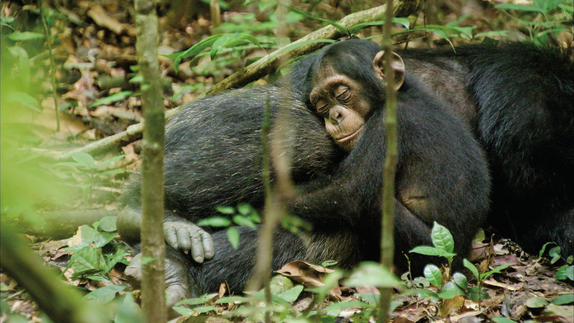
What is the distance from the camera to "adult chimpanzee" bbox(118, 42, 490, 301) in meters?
2.90

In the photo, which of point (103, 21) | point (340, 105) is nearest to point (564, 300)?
point (340, 105)

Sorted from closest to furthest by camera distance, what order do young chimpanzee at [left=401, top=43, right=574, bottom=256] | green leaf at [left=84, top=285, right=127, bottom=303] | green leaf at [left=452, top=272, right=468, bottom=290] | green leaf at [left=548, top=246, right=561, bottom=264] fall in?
green leaf at [left=84, top=285, right=127, bottom=303]
green leaf at [left=452, top=272, right=468, bottom=290]
green leaf at [left=548, top=246, right=561, bottom=264]
young chimpanzee at [left=401, top=43, right=574, bottom=256]

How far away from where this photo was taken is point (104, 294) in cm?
249

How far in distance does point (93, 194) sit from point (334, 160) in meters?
2.34

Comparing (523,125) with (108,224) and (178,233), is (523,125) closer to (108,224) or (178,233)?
(178,233)

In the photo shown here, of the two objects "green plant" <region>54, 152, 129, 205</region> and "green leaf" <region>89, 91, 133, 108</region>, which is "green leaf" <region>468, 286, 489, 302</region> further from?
"green plant" <region>54, 152, 129, 205</region>

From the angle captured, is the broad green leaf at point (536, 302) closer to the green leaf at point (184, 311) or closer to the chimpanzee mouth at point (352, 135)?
the chimpanzee mouth at point (352, 135)

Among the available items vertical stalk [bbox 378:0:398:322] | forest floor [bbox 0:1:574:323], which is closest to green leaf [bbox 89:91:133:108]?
forest floor [bbox 0:1:574:323]

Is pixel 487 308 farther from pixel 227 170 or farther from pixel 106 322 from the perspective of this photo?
pixel 106 322

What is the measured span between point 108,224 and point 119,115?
8.13 ft

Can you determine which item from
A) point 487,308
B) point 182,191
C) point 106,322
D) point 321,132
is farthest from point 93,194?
point 106,322

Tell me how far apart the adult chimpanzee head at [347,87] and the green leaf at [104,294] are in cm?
153

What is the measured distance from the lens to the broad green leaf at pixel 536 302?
2402 millimetres

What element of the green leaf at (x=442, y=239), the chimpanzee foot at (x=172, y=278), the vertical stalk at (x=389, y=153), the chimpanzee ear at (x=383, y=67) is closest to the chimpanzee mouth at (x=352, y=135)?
the chimpanzee ear at (x=383, y=67)
